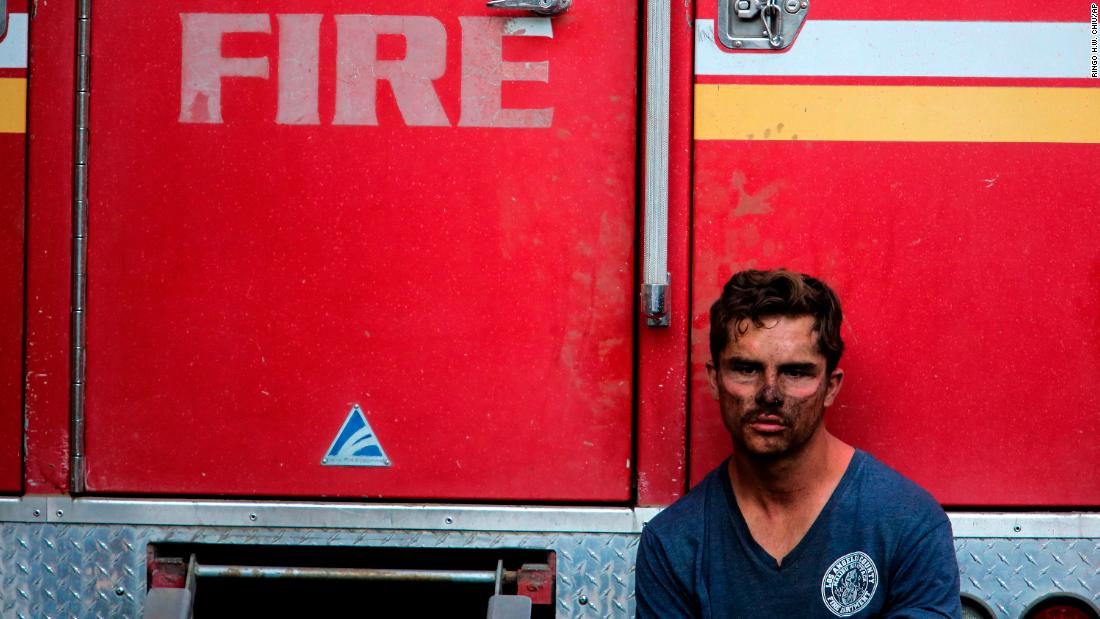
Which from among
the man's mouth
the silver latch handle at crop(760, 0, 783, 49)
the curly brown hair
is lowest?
the man's mouth

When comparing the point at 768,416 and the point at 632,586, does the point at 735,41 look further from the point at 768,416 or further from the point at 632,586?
the point at 632,586

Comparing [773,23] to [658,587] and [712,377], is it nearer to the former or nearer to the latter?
[712,377]

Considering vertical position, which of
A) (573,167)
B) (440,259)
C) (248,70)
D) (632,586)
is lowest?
(632,586)

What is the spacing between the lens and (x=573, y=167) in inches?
86.7

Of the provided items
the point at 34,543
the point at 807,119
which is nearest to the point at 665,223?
the point at 807,119

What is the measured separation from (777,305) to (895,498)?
43 centimetres

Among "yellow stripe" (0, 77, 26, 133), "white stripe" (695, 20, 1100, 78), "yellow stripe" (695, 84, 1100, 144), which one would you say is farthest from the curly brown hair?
"yellow stripe" (0, 77, 26, 133)

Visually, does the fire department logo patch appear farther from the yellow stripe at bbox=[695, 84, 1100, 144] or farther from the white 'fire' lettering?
the white 'fire' lettering

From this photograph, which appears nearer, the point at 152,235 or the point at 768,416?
the point at 768,416

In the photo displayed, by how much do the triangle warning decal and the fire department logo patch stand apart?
37.0 inches

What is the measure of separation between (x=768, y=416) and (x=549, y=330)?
49 centimetres

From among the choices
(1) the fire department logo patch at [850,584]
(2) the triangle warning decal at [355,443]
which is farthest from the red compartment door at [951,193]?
(2) the triangle warning decal at [355,443]

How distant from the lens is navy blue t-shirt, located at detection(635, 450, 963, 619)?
1953 mm

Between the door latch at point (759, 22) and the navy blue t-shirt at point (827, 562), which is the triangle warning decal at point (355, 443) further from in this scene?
the door latch at point (759, 22)
